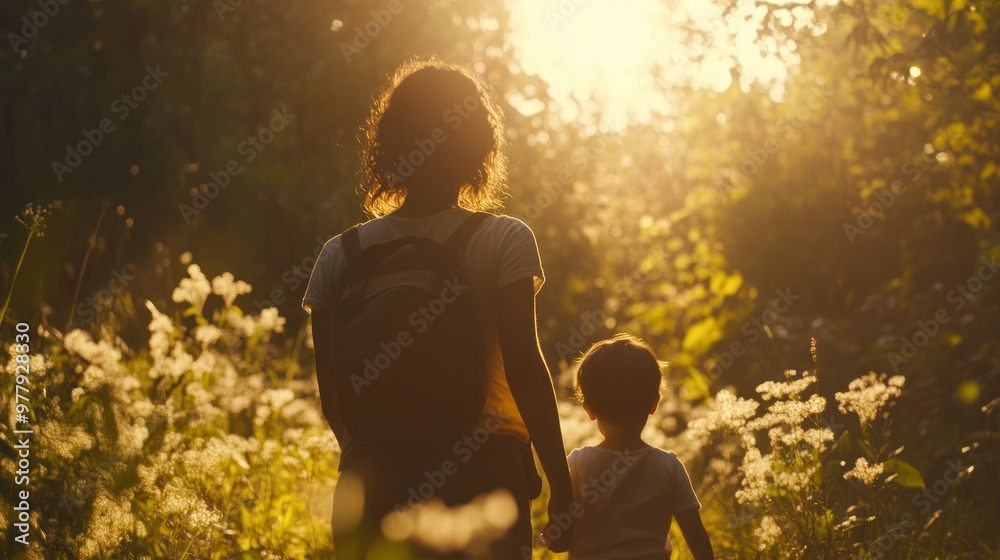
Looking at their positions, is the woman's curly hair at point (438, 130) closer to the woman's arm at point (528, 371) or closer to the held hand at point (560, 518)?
the woman's arm at point (528, 371)

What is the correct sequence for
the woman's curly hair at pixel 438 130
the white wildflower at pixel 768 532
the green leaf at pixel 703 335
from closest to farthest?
the woman's curly hair at pixel 438 130
the white wildflower at pixel 768 532
the green leaf at pixel 703 335

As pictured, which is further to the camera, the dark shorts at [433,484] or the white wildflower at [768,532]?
the white wildflower at [768,532]

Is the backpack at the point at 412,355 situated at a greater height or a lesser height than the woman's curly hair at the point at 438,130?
lesser

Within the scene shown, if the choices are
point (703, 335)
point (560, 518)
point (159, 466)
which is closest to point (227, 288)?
point (159, 466)

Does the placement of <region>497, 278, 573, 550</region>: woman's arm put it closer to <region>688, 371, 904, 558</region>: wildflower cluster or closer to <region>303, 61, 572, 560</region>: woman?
<region>303, 61, 572, 560</region>: woman

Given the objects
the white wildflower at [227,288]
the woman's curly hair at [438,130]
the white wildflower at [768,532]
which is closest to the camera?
the woman's curly hair at [438,130]

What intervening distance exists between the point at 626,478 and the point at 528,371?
718 millimetres

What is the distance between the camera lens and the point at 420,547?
2.21 metres

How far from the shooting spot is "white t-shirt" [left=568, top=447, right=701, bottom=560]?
2.81 metres

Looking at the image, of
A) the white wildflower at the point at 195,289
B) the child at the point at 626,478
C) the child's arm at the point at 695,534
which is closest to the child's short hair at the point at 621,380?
the child at the point at 626,478

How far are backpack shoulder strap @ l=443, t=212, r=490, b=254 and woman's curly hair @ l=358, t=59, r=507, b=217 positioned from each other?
0.12 m

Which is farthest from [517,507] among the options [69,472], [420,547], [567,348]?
[567,348]

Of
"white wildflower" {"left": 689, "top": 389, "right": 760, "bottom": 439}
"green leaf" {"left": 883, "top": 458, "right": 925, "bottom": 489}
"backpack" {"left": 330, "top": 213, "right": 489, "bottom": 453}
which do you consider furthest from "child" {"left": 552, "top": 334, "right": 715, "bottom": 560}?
"green leaf" {"left": 883, "top": 458, "right": 925, "bottom": 489}

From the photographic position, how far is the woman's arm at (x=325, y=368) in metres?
2.47
